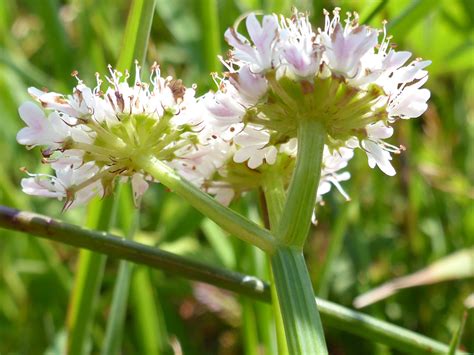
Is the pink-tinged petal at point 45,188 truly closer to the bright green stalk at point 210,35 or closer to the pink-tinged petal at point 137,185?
Answer: the pink-tinged petal at point 137,185

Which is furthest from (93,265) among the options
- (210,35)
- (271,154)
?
(210,35)

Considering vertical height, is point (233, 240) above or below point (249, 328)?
above

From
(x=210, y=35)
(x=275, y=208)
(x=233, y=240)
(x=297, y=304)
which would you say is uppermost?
(x=210, y=35)

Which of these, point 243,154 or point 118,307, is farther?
point 118,307

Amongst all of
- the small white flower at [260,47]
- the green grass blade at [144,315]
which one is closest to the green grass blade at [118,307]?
the green grass blade at [144,315]

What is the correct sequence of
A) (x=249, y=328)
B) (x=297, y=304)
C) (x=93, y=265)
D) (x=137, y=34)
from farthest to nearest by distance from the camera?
1. (x=249, y=328)
2. (x=93, y=265)
3. (x=137, y=34)
4. (x=297, y=304)

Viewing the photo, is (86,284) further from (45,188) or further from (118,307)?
(45,188)

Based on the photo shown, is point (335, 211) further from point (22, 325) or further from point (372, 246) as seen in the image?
point (22, 325)

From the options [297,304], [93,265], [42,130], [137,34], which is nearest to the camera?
[297,304]
